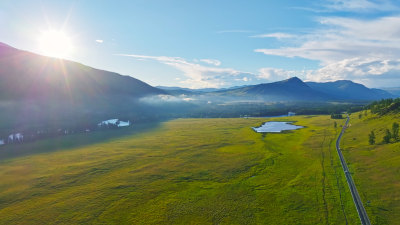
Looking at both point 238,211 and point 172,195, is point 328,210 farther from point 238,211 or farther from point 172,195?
point 172,195

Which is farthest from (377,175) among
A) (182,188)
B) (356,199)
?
(182,188)

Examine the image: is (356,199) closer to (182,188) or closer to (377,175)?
(377,175)

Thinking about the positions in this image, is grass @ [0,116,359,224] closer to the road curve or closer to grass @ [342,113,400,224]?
the road curve

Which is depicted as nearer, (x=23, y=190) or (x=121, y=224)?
(x=121, y=224)

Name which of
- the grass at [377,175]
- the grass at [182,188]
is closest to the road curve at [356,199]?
the grass at [377,175]

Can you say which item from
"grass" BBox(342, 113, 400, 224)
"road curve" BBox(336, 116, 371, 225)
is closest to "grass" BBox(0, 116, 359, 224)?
"road curve" BBox(336, 116, 371, 225)

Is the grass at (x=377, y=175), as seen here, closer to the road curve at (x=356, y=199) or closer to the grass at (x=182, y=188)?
the road curve at (x=356, y=199)

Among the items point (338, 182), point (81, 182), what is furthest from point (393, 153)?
point (81, 182)
